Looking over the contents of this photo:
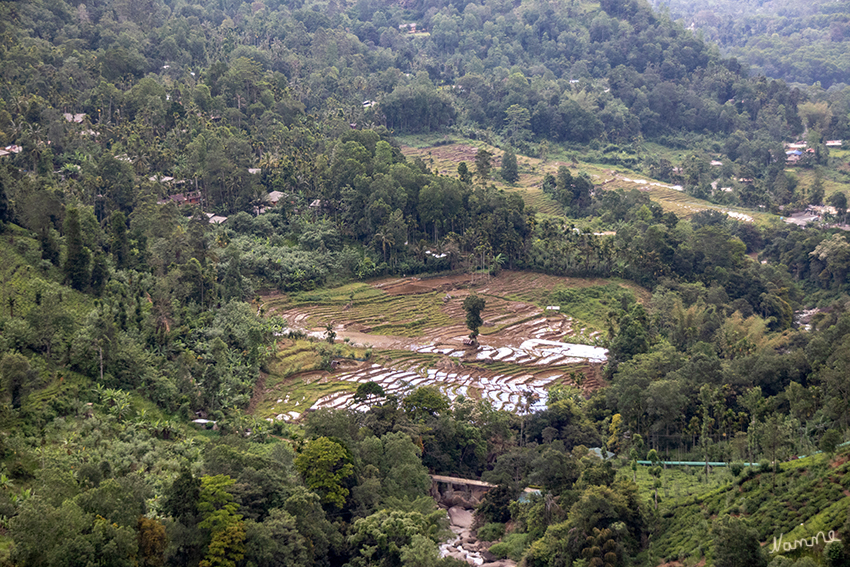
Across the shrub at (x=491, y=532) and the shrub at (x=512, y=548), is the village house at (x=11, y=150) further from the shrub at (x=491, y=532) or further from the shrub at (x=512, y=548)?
the shrub at (x=512, y=548)

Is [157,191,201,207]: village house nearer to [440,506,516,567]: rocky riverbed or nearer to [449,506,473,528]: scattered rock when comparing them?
[449,506,473,528]: scattered rock

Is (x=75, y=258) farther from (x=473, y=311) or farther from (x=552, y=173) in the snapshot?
(x=552, y=173)

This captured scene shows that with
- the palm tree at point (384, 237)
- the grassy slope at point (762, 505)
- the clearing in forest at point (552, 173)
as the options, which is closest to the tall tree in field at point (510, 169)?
the clearing in forest at point (552, 173)

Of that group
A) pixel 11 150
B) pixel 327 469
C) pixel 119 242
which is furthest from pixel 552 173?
pixel 327 469

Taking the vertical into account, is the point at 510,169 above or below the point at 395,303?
above

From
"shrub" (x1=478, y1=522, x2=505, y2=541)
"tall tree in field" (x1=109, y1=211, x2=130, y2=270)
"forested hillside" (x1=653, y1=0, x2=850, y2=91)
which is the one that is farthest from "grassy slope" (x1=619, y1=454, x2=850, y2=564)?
"forested hillside" (x1=653, y1=0, x2=850, y2=91)
